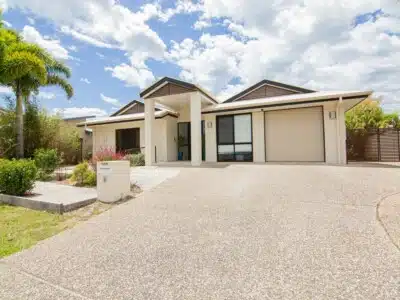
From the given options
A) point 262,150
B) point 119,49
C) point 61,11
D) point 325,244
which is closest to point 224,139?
point 262,150

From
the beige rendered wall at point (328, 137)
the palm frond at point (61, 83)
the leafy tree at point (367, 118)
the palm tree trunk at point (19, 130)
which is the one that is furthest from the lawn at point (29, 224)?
the leafy tree at point (367, 118)

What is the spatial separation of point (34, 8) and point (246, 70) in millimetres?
13730

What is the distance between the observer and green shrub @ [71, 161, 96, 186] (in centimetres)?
808

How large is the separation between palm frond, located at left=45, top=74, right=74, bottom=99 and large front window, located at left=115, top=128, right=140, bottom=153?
4266 mm

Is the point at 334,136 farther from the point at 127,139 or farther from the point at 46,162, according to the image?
the point at 127,139

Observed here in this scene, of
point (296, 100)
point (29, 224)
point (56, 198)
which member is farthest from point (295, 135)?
point (29, 224)

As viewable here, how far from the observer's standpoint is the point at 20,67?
35.9ft

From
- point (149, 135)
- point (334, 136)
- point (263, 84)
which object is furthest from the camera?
point (263, 84)

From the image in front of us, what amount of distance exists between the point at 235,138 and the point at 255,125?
4.48 ft

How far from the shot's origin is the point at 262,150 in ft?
42.7

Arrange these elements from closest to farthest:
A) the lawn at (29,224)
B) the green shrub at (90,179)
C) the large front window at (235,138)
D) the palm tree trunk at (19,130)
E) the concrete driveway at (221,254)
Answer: the concrete driveway at (221,254), the lawn at (29,224), the green shrub at (90,179), the palm tree trunk at (19,130), the large front window at (235,138)

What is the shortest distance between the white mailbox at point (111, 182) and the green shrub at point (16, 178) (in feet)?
8.06

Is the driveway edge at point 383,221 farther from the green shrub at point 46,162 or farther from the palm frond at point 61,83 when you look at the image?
the palm frond at point 61,83

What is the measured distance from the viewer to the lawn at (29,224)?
3.98 meters
